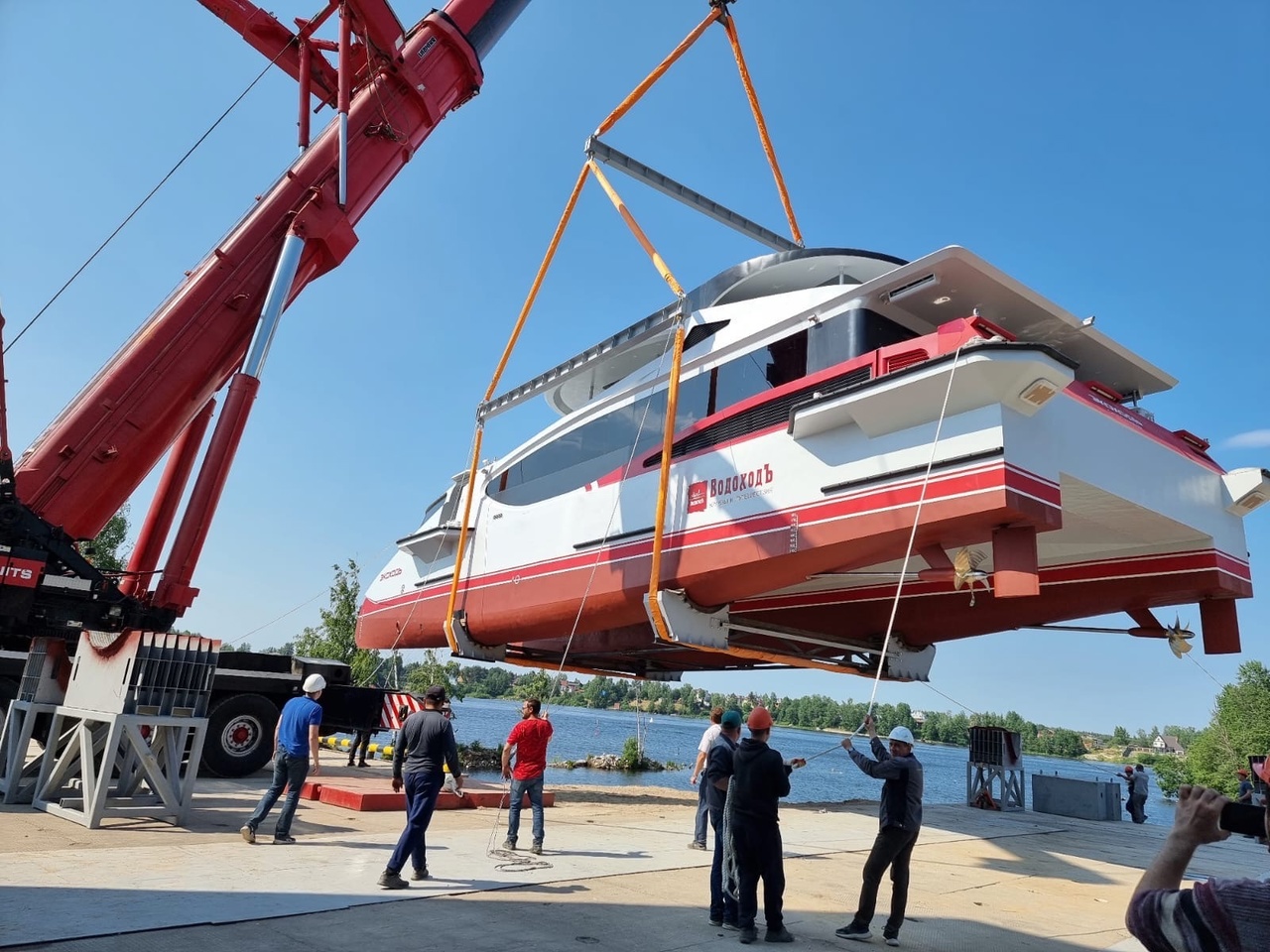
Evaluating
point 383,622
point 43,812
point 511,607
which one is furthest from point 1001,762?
point 43,812

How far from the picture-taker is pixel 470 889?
4918mm

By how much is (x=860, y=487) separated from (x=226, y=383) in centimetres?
644

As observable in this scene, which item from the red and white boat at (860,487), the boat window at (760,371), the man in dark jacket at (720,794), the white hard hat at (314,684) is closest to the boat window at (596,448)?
the red and white boat at (860,487)

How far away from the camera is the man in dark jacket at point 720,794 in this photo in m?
4.62

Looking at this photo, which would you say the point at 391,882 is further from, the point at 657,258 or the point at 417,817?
the point at 657,258

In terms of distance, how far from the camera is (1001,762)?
13.5 metres

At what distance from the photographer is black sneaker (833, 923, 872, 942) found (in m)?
4.54

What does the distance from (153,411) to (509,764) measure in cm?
449

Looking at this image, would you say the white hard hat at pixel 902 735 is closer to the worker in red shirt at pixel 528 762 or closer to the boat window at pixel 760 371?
the worker in red shirt at pixel 528 762

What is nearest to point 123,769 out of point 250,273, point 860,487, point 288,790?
point 288,790

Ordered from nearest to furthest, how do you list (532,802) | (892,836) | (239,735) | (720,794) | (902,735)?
(892,836) → (902,735) → (720,794) → (532,802) → (239,735)

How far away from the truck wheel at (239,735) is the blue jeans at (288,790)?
3.70 m

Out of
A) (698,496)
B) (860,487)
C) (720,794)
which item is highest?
(698,496)

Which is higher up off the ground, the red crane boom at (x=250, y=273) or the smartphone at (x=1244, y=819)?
the red crane boom at (x=250, y=273)
